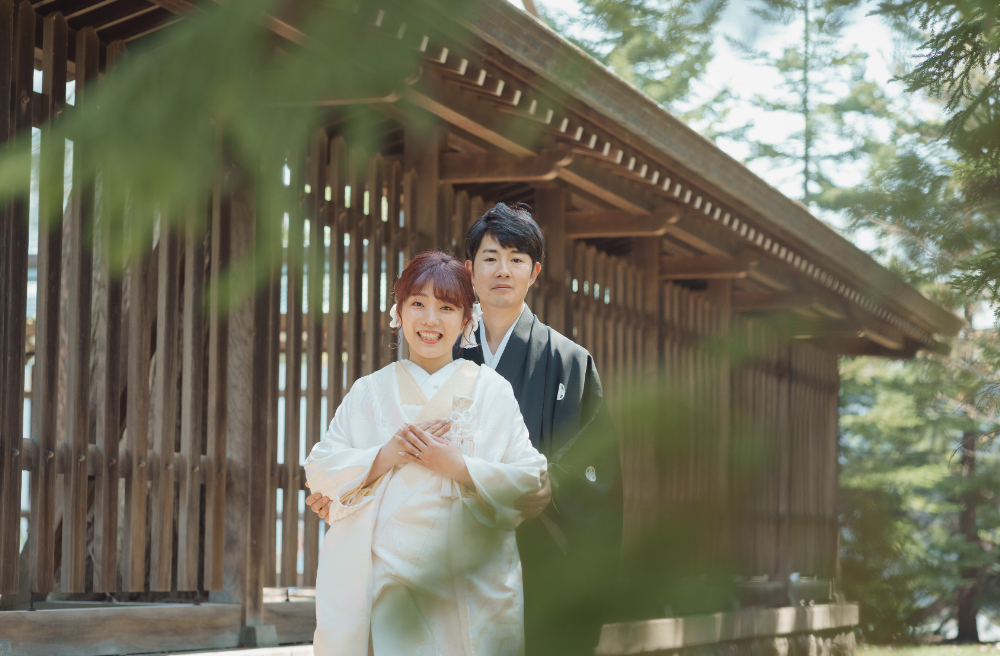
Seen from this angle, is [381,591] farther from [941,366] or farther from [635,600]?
[941,366]

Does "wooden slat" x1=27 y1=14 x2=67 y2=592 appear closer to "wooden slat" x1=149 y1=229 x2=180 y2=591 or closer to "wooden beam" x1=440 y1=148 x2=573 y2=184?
"wooden slat" x1=149 y1=229 x2=180 y2=591

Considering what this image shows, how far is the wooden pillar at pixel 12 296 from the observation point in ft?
12.7

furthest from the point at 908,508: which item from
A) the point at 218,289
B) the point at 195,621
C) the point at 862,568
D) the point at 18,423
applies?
the point at 195,621

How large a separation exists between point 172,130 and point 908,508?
704 millimetres

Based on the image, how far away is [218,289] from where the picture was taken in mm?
1101

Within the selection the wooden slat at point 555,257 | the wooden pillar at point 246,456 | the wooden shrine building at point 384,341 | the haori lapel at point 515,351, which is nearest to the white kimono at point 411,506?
the haori lapel at point 515,351

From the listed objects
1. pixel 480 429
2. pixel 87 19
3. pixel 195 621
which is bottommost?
pixel 195 621

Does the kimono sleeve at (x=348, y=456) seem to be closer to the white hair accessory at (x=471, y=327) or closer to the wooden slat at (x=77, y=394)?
the white hair accessory at (x=471, y=327)

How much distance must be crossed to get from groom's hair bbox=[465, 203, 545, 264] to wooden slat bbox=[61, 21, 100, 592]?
187 centimetres

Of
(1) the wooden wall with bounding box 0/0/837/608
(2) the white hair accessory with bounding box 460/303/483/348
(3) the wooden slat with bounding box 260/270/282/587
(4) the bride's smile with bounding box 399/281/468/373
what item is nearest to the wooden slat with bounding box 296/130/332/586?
(1) the wooden wall with bounding box 0/0/837/608

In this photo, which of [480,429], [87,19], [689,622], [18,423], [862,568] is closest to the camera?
[862,568]

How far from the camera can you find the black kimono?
1070 mm

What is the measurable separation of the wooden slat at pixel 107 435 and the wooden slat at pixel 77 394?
86mm

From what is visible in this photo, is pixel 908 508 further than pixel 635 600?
No
